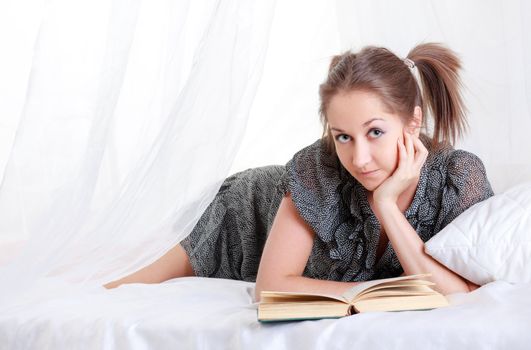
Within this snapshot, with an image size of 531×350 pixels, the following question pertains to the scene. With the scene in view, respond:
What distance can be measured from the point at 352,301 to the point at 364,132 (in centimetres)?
45

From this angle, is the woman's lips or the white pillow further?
the woman's lips

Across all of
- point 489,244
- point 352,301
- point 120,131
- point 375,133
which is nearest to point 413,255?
point 489,244

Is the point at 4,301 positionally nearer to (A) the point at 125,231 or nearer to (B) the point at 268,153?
(A) the point at 125,231

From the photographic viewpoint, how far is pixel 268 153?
2455mm

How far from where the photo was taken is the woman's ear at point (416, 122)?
6.36 feet

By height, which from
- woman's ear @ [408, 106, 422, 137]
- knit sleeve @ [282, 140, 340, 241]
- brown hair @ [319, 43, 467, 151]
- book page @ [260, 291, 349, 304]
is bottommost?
book page @ [260, 291, 349, 304]

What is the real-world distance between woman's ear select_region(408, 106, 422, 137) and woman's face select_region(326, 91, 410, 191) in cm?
6

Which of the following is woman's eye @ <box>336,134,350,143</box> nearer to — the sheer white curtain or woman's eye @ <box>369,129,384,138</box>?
woman's eye @ <box>369,129,384,138</box>

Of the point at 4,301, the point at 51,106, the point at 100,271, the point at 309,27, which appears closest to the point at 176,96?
the point at 51,106

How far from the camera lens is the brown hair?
6.14ft

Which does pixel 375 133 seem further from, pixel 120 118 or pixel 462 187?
pixel 120 118

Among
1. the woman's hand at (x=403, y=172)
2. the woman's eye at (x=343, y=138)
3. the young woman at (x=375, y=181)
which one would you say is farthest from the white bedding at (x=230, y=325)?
the woman's eye at (x=343, y=138)

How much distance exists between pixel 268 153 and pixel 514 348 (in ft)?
4.04

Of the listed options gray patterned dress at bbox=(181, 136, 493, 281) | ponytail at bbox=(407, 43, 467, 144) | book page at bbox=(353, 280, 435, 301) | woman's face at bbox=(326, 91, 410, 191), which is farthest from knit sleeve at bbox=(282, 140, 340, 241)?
book page at bbox=(353, 280, 435, 301)
